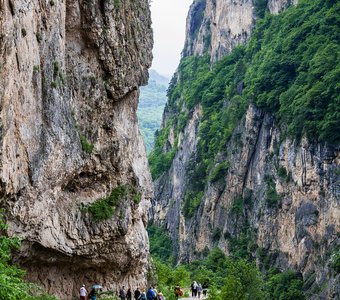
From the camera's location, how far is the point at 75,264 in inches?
1086

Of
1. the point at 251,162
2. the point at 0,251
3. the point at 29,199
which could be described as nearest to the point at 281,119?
the point at 251,162

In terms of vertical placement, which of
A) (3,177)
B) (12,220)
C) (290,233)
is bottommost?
(290,233)

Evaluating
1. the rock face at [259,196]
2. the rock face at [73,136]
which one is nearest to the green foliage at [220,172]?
the rock face at [259,196]

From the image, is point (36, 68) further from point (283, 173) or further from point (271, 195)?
point (271, 195)

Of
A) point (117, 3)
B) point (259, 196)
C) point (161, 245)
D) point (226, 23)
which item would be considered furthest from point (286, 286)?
point (226, 23)

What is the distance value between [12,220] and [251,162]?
56313mm

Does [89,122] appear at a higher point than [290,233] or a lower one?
higher

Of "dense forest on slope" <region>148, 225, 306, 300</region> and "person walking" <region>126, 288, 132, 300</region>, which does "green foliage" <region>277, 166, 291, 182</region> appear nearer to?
"dense forest on slope" <region>148, 225, 306, 300</region>

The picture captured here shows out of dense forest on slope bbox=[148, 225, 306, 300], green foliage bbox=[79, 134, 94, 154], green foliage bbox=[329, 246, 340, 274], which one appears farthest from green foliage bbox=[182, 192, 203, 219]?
green foliage bbox=[79, 134, 94, 154]

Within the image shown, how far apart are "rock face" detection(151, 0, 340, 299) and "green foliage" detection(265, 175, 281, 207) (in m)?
0.11

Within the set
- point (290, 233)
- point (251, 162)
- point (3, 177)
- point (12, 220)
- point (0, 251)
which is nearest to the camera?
point (0, 251)

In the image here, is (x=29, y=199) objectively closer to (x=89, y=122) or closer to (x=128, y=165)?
(x=89, y=122)

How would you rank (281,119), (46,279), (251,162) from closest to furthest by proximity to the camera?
(46,279) < (281,119) < (251,162)

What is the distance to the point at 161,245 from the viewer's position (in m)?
94.6
